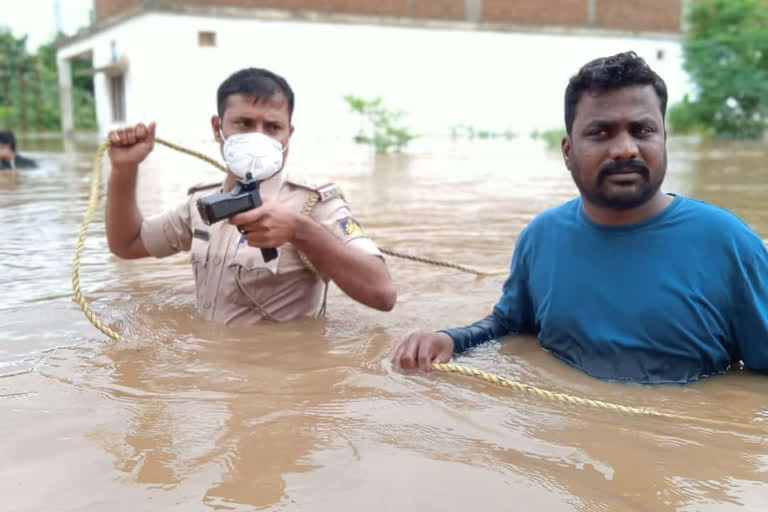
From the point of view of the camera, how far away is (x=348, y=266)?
285 centimetres

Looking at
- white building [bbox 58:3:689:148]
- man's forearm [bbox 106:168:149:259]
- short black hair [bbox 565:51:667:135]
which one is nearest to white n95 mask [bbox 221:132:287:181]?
man's forearm [bbox 106:168:149:259]

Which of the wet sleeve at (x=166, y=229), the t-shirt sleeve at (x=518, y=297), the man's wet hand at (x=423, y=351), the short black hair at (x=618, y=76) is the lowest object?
the man's wet hand at (x=423, y=351)

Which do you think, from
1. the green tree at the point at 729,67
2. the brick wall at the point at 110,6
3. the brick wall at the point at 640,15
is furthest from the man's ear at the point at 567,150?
the brick wall at the point at 640,15

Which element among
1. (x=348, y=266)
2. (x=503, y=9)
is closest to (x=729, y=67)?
(x=503, y=9)

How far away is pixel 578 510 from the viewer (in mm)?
1635

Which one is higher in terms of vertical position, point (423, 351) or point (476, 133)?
point (476, 133)

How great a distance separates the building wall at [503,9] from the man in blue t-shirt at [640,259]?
18.3m

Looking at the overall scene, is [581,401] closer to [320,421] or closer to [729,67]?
[320,421]

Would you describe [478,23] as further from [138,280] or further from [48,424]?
[48,424]

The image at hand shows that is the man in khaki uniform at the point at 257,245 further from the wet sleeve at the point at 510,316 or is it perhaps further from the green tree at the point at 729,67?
the green tree at the point at 729,67

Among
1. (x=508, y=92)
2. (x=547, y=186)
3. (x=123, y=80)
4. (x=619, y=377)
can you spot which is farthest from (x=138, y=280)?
(x=508, y=92)

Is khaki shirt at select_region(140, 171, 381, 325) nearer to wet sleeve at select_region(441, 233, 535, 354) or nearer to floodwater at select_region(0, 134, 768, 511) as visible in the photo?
floodwater at select_region(0, 134, 768, 511)

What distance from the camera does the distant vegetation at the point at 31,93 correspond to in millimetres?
31828

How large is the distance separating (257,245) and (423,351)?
2.25ft
